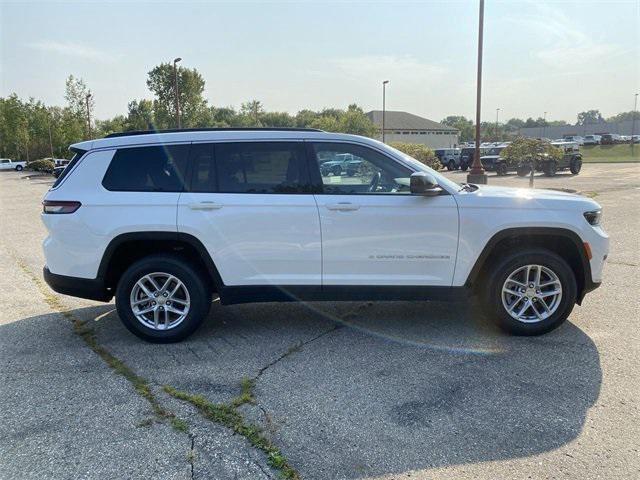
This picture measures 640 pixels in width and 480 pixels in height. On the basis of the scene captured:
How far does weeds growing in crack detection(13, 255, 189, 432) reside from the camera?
3.23 m

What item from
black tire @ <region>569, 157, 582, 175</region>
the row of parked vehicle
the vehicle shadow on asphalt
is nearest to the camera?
the vehicle shadow on asphalt

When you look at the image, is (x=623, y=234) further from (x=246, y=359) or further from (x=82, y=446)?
(x=82, y=446)

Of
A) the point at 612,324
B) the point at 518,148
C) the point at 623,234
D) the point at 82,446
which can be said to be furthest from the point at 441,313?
the point at 518,148

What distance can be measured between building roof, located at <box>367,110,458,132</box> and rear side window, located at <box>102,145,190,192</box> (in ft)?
251

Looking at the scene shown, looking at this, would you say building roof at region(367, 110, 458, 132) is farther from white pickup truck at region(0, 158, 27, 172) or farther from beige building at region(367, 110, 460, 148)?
white pickup truck at region(0, 158, 27, 172)

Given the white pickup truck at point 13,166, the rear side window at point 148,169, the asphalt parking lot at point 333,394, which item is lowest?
the asphalt parking lot at point 333,394

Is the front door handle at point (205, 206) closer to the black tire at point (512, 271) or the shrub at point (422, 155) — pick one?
the black tire at point (512, 271)

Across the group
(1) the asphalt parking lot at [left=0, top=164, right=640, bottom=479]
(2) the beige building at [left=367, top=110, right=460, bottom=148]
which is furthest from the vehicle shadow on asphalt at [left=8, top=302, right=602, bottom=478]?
(2) the beige building at [left=367, top=110, right=460, bottom=148]

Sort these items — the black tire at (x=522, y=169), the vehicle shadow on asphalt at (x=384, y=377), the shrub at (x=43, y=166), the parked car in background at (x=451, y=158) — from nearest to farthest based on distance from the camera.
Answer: the vehicle shadow on asphalt at (x=384, y=377)
the black tire at (x=522, y=169)
the parked car in background at (x=451, y=158)
the shrub at (x=43, y=166)

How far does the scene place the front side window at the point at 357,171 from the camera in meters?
4.41

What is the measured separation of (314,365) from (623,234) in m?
8.16

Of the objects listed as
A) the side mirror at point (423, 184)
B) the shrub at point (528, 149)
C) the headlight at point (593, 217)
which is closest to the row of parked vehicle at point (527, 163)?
the shrub at point (528, 149)

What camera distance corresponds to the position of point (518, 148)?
19469 millimetres

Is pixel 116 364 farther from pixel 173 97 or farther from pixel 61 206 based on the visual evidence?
pixel 173 97
